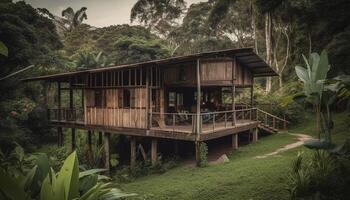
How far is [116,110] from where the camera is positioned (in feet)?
57.5

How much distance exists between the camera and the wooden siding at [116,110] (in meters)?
16.5

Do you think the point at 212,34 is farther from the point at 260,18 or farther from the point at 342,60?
the point at 342,60

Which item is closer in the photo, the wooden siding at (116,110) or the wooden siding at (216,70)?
the wooden siding at (116,110)

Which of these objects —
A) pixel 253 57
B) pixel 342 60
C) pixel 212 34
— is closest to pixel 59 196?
pixel 342 60

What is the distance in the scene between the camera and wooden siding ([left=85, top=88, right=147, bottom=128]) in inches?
648

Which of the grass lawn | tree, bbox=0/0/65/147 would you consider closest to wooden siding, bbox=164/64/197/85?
the grass lawn

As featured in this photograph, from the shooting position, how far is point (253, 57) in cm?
1841

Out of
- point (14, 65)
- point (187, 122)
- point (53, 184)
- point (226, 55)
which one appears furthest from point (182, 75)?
point (53, 184)

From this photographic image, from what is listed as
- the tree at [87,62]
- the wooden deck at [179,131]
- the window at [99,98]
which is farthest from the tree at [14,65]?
the tree at [87,62]

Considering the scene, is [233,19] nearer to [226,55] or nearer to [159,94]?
[226,55]

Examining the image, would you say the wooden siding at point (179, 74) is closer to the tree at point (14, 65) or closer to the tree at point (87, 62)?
the tree at point (14, 65)

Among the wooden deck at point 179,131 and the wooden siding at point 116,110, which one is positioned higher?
the wooden siding at point 116,110

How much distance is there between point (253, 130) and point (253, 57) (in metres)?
5.08

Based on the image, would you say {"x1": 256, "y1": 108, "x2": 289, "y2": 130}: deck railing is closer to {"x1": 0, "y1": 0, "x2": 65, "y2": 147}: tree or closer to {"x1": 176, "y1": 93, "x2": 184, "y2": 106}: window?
{"x1": 176, "y1": 93, "x2": 184, "y2": 106}: window
